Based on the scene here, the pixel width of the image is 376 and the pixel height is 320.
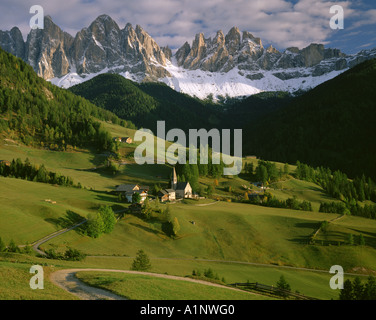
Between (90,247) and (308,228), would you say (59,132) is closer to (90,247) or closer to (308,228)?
(90,247)

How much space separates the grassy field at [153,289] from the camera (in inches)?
1078

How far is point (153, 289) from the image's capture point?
2897 cm

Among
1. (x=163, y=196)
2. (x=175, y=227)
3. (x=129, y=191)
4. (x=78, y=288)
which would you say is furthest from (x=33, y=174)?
(x=78, y=288)

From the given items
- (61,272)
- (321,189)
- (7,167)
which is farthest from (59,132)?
(61,272)

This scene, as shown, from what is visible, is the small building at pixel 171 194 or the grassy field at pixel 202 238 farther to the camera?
the small building at pixel 171 194

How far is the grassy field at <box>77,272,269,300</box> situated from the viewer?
27.4m

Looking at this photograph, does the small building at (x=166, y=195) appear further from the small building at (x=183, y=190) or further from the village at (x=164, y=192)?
the small building at (x=183, y=190)

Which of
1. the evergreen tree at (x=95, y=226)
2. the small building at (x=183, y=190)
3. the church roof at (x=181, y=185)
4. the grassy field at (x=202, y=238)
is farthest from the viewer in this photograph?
the church roof at (x=181, y=185)

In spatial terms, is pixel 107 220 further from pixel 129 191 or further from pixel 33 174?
pixel 33 174

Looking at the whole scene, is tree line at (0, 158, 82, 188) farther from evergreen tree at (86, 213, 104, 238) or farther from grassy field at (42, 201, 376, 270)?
evergreen tree at (86, 213, 104, 238)

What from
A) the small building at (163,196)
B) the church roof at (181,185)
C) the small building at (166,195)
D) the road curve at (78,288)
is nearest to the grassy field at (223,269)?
the road curve at (78,288)
